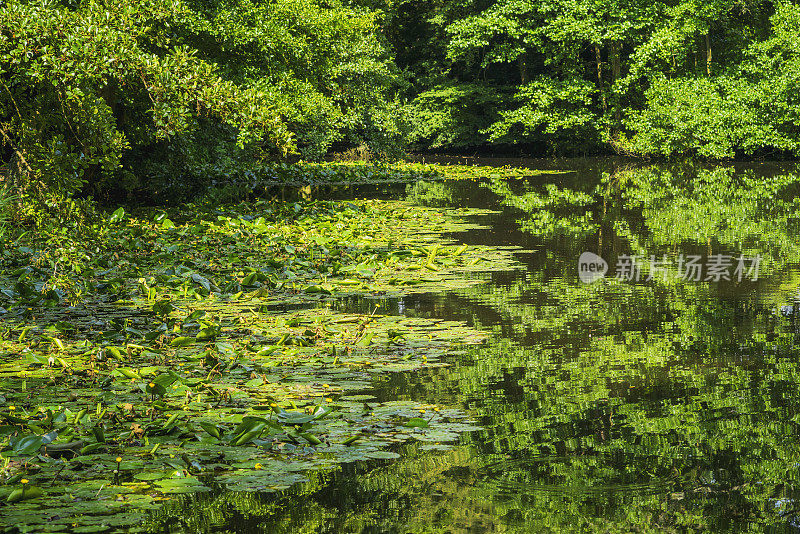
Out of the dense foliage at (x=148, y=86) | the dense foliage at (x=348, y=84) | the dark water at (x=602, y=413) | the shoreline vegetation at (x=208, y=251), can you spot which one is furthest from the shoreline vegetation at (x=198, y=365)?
the dense foliage at (x=348, y=84)

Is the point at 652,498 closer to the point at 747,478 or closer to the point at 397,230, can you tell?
the point at 747,478

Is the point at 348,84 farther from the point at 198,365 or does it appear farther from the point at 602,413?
the point at 602,413

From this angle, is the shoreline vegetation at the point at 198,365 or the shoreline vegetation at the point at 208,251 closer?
the shoreline vegetation at the point at 198,365

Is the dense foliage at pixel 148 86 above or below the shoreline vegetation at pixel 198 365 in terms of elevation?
above

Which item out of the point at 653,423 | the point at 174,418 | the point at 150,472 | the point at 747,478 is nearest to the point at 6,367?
the point at 174,418

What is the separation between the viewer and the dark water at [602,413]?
2861 mm

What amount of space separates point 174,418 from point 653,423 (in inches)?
79.8

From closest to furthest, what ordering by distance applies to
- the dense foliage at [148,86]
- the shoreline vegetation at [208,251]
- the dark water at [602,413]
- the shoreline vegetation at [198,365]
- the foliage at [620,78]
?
the dark water at [602,413] < the shoreline vegetation at [198,365] < the shoreline vegetation at [208,251] < the dense foliage at [148,86] < the foliage at [620,78]

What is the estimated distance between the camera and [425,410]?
3.96 m

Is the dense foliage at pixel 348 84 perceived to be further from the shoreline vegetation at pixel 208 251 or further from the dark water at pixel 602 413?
the dark water at pixel 602 413

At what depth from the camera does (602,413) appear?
3.89 meters

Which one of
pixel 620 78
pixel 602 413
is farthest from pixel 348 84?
pixel 602 413

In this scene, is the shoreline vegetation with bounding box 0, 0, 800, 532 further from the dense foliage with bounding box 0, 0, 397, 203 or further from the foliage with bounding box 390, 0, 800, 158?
the foliage with bounding box 390, 0, 800, 158

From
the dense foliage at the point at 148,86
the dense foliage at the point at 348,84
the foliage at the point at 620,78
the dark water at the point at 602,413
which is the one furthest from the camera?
the foliage at the point at 620,78
